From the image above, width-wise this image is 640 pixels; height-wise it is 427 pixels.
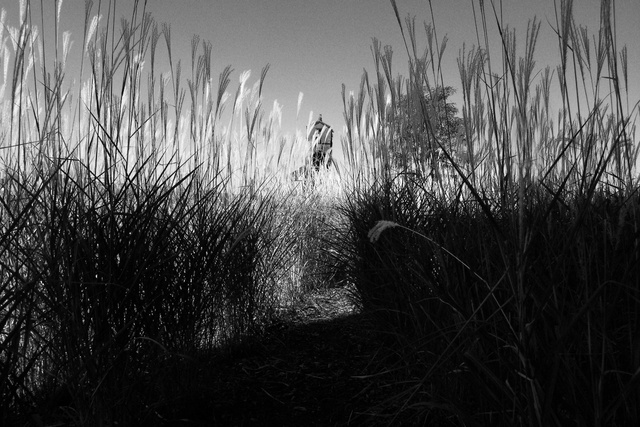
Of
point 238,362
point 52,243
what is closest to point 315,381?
point 238,362

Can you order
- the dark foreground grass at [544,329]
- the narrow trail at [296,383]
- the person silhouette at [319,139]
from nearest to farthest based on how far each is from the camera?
the dark foreground grass at [544,329] → the narrow trail at [296,383] → the person silhouette at [319,139]

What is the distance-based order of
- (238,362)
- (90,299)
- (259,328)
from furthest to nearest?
(259,328), (238,362), (90,299)

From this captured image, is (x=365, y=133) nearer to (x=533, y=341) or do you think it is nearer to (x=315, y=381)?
(x=315, y=381)

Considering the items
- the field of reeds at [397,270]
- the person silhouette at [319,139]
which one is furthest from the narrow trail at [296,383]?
the person silhouette at [319,139]

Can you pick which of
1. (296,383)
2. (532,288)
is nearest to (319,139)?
(296,383)

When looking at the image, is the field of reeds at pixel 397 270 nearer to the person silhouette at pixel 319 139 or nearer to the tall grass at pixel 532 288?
the tall grass at pixel 532 288

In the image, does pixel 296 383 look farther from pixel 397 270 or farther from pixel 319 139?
pixel 319 139

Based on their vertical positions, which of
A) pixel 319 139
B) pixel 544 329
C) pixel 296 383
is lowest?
pixel 296 383

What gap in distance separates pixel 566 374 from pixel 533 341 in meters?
0.07

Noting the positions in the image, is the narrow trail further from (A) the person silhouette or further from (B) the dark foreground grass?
(A) the person silhouette

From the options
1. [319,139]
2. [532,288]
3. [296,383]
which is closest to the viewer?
[532,288]

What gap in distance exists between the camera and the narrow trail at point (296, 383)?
53.9 inches

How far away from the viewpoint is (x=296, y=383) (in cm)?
170

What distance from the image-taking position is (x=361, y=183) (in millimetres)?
3066
